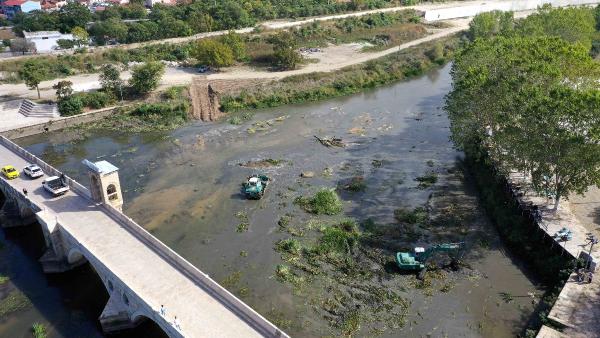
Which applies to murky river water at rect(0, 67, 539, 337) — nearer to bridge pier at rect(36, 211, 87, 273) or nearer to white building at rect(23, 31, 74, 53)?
bridge pier at rect(36, 211, 87, 273)

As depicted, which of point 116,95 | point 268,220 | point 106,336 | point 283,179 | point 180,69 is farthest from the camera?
point 180,69

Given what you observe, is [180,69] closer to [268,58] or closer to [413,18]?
[268,58]

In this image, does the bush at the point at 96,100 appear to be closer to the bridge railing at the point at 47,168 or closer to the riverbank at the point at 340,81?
the riverbank at the point at 340,81

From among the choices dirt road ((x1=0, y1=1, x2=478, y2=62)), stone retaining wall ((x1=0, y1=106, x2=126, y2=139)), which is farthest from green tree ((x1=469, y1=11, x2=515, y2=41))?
stone retaining wall ((x1=0, y1=106, x2=126, y2=139))

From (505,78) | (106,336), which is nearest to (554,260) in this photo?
(505,78)

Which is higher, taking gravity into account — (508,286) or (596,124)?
(596,124)

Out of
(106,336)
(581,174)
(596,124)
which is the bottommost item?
(106,336)

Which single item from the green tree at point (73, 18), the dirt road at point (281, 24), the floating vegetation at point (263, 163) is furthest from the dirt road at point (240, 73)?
the floating vegetation at point (263, 163)
